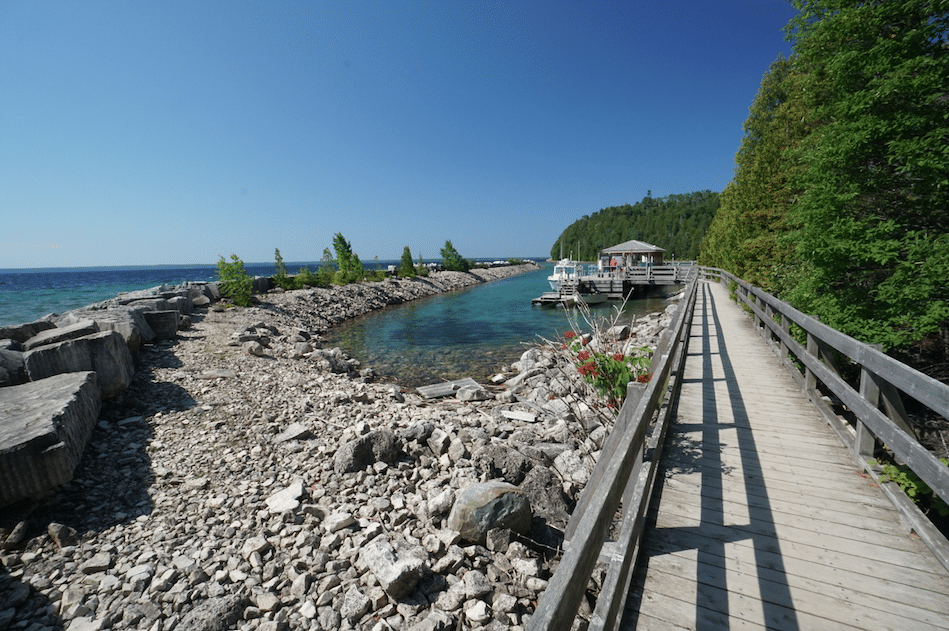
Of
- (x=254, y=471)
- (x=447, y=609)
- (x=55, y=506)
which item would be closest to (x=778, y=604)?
(x=447, y=609)

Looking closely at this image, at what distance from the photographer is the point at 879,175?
211 inches

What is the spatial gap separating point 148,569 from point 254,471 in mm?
1532

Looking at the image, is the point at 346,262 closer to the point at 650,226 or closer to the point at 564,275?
the point at 564,275

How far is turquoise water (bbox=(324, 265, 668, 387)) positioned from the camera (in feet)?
38.4

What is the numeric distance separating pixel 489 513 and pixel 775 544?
2.12 metres

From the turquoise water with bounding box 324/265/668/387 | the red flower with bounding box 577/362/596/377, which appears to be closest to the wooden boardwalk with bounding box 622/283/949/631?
the red flower with bounding box 577/362/596/377

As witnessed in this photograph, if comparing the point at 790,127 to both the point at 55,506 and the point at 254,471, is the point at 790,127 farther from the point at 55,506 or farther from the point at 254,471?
the point at 55,506

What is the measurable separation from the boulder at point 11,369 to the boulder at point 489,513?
237 inches

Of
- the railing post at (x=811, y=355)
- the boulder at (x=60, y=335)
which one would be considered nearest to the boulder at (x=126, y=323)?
the boulder at (x=60, y=335)

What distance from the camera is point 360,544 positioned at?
357cm

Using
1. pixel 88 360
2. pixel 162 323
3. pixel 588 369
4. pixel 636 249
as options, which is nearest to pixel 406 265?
pixel 636 249

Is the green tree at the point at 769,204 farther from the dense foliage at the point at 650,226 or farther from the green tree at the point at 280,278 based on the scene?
the dense foliage at the point at 650,226

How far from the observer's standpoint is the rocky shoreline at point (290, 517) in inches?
115

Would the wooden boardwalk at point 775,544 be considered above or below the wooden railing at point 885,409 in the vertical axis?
below
